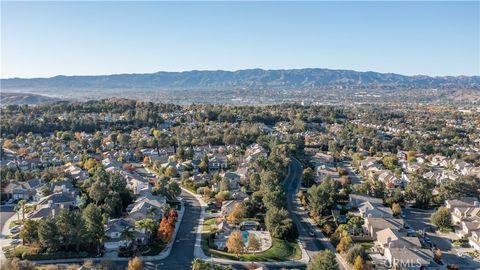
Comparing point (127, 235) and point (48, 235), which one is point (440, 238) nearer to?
A: point (127, 235)

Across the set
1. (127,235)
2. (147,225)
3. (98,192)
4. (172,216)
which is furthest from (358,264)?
(98,192)

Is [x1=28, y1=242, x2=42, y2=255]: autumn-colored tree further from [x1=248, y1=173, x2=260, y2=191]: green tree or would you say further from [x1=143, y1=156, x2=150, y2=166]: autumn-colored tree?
[x1=143, y1=156, x2=150, y2=166]: autumn-colored tree

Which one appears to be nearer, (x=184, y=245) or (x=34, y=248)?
(x=34, y=248)

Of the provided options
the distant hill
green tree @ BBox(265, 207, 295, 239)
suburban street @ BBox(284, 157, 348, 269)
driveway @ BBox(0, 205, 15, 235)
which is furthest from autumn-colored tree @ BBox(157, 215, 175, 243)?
the distant hill

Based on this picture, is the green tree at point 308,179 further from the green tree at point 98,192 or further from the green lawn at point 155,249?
the green tree at point 98,192

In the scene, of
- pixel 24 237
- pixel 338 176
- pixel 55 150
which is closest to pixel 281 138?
pixel 338 176

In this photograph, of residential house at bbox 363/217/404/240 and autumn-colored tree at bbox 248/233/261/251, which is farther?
residential house at bbox 363/217/404/240

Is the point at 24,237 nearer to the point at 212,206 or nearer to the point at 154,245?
the point at 154,245

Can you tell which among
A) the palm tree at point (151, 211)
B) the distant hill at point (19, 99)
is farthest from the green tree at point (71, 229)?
the distant hill at point (19, 99)
